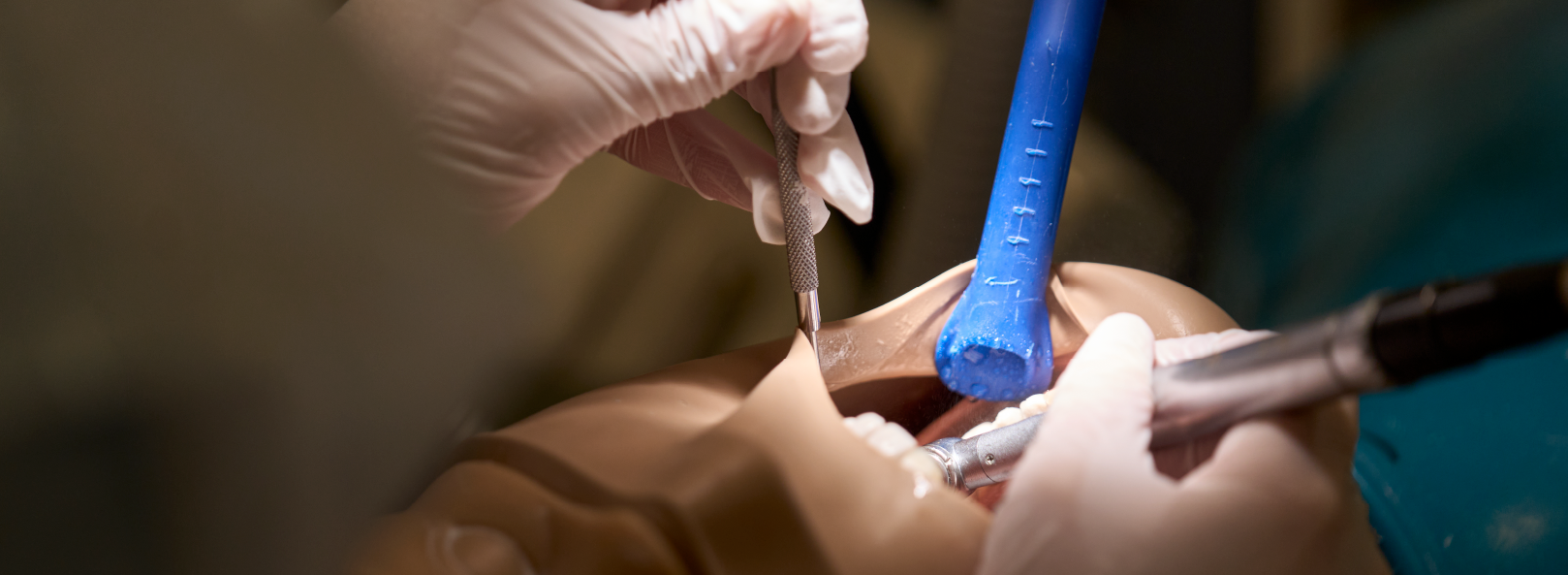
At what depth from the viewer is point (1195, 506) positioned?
431mm

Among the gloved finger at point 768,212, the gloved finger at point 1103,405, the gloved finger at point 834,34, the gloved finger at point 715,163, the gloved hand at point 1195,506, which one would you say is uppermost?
the gloved finger at point 834,34

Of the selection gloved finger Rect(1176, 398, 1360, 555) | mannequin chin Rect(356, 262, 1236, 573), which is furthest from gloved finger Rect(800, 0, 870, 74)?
gloved finger Rect(1176, 398, 1360, 555)

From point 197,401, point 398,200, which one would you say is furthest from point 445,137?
point 197,401

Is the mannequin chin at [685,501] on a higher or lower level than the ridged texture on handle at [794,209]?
lower

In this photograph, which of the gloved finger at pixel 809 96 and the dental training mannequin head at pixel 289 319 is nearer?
the dental training mannequin head at pixel 289 319

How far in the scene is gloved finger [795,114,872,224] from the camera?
659 mm

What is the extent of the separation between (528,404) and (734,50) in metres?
0.29

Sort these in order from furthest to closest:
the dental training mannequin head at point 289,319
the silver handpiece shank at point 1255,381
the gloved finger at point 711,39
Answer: the gloved finger at point 711,39 < the silver handpiece shank at point 1255,381 < the dental training mannequin head at point 289,319

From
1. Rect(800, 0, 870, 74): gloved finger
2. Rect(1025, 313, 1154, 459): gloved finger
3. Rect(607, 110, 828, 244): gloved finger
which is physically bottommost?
Rect(1025, 313, 1154, 459): gloved finger

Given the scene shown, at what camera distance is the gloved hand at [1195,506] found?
427 mm

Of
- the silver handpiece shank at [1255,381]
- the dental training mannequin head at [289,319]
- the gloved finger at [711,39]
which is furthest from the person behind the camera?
the gloved finger at [711,39]

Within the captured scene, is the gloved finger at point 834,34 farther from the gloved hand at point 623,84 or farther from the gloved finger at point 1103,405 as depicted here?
the gloved finger at point 1103,405

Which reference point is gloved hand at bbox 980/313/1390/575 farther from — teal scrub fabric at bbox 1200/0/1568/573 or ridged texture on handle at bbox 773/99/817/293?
ridged texture on handle at bbox 773/99/817/293

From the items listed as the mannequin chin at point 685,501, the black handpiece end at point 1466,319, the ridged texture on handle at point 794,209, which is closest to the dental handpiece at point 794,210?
the ridged texture on handle at point 794,209
